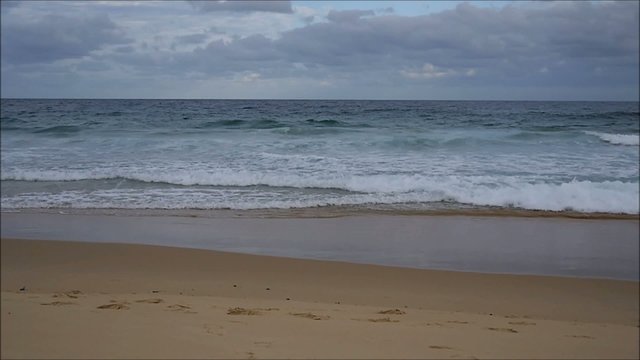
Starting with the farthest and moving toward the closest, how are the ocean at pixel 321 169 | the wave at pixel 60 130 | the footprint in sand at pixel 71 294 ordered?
the wave at pixel 60 130
the ocean at pixel 321 169
the footprint in sand at pixel 71 294

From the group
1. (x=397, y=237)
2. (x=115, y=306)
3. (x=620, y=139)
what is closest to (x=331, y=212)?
(x=397, y=237)

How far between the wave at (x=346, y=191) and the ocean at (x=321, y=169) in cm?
3

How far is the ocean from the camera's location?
32.8 feet

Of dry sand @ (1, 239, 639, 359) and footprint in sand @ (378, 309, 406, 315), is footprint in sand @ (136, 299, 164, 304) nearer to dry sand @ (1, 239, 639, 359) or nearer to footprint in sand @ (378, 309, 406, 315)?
dry sand @ (1, 239, 639, 359)

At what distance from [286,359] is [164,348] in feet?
2.67

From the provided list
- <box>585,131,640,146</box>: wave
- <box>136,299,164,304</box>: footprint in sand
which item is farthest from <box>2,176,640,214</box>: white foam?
<box>585,131,640,146</box>: wave

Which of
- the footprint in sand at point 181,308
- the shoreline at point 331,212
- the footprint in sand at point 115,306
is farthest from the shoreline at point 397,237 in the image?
the footprint in sand at point 115,306

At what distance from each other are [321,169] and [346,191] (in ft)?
6.54

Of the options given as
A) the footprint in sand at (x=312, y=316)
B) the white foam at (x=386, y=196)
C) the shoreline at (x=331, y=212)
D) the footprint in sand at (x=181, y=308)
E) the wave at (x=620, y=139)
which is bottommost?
→ the footprint in sand at (x=312, y=316)

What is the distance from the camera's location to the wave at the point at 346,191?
9.81 m

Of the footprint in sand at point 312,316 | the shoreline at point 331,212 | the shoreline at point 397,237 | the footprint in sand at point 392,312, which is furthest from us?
the shoreline at point 331,212

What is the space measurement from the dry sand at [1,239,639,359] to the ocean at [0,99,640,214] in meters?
3.39

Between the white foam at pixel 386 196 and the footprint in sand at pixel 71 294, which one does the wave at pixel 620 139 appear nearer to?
the white foam at pixel 386 196

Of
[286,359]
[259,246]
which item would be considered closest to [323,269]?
[259,246]
